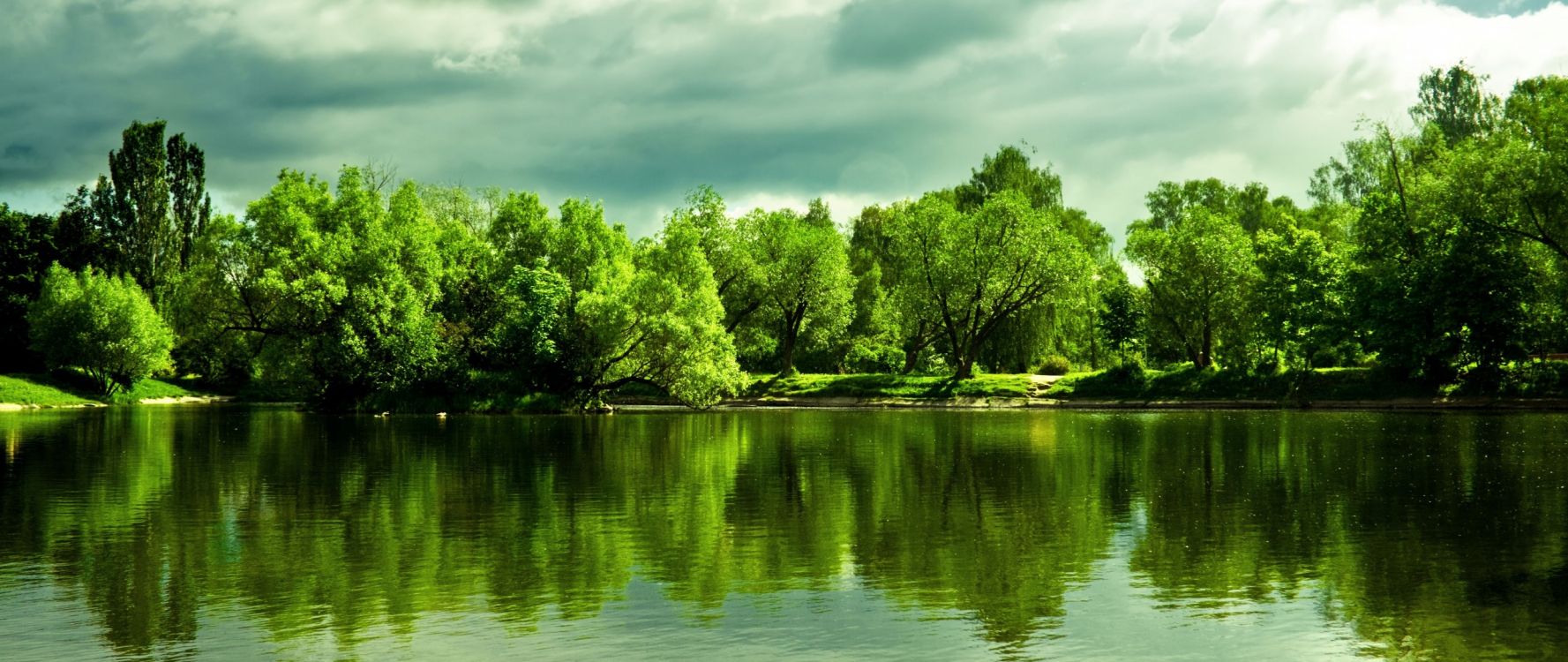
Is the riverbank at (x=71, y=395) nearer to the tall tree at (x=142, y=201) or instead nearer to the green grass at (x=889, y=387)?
the tall tree at (x=142, y=201)

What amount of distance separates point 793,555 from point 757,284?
73.5 meters

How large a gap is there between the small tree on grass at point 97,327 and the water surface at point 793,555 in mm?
61806

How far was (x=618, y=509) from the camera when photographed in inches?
879

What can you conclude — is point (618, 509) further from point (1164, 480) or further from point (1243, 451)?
point (1243, 451)

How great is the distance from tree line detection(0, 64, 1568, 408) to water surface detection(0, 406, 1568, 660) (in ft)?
111

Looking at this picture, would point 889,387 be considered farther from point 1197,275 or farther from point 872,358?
point 1197,275

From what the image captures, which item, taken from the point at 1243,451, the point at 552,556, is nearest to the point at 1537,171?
the point at 1243,451

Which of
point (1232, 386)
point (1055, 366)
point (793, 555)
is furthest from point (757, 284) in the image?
point (793, 555)

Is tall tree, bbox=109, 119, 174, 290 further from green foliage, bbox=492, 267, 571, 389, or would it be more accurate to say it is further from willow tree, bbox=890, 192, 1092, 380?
willow tree, bbox=890, 192, 1092, 380

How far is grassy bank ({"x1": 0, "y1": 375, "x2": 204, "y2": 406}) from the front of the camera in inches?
3258

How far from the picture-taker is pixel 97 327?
8781 centimetres

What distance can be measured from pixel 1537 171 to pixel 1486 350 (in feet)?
36.1

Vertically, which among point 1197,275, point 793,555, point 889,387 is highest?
point 1197,275

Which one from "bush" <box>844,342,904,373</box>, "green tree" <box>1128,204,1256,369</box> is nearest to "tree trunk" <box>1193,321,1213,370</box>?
"green tree" <box>1128,204,1256,369</box>
